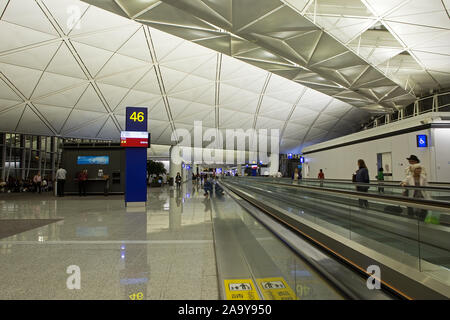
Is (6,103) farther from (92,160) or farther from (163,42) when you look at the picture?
(163,42)

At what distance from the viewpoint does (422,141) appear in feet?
45.2

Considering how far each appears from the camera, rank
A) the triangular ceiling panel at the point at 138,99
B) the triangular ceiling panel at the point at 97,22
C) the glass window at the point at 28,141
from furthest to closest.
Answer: the glass window at the point at 28,141 → the triangular ceiling panel at the point at 138,99 → the triangular ceiling panel at the point at 97,22

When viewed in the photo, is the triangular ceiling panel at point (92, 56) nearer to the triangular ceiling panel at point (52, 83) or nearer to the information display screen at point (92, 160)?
the triangular ceiling panel at point (52, 83)

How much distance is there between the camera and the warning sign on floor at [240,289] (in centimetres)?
285

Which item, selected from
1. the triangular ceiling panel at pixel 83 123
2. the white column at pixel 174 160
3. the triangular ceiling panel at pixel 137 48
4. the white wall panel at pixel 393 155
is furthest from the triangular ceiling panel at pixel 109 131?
the white wall panel at pixel 393 155

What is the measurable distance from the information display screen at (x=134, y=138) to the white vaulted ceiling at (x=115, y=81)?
41.8ft

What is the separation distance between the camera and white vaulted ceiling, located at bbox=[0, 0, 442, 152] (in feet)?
64.0

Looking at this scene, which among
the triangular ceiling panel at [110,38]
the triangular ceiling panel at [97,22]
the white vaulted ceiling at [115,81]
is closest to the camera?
the triangular ceiling panel at [97,22]

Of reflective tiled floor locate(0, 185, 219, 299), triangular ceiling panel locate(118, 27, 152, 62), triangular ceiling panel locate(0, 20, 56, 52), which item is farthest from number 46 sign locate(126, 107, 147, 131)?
triangular ceiling panel locate(0, 20, 56, 52)

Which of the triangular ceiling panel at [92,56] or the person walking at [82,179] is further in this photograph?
the triangular ceiling panel at [92,56]

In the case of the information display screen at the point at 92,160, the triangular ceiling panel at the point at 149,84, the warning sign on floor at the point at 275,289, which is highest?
the triangular ceiling panel at the point at 149,84

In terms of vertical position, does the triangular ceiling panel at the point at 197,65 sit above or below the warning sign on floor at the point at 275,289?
above
